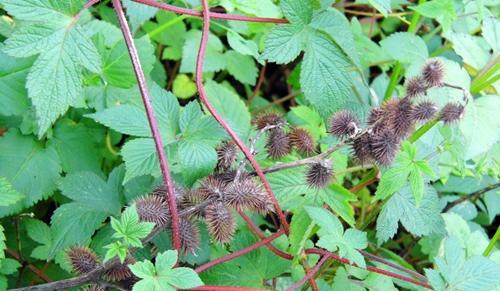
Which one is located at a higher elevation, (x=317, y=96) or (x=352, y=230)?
(x=317, y=96)

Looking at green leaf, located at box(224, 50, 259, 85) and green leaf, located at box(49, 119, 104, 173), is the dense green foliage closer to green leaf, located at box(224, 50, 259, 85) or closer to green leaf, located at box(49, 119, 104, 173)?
green leaf, located at box(49, 119, 104, 173)

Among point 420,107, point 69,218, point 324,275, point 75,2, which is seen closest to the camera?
point 75,2

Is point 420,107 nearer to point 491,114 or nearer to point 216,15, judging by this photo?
point 491,114

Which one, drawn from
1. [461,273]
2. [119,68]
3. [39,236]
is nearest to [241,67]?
[119,68]

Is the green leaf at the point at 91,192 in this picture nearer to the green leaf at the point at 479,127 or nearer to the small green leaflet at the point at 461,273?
the small green leaflet at the point at 461,273

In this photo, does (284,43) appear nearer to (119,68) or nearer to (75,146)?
(119,68)

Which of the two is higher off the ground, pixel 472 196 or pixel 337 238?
pixel 337 238

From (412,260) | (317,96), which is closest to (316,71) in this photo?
(317,96)

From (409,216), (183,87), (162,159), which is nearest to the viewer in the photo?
(162,159)
